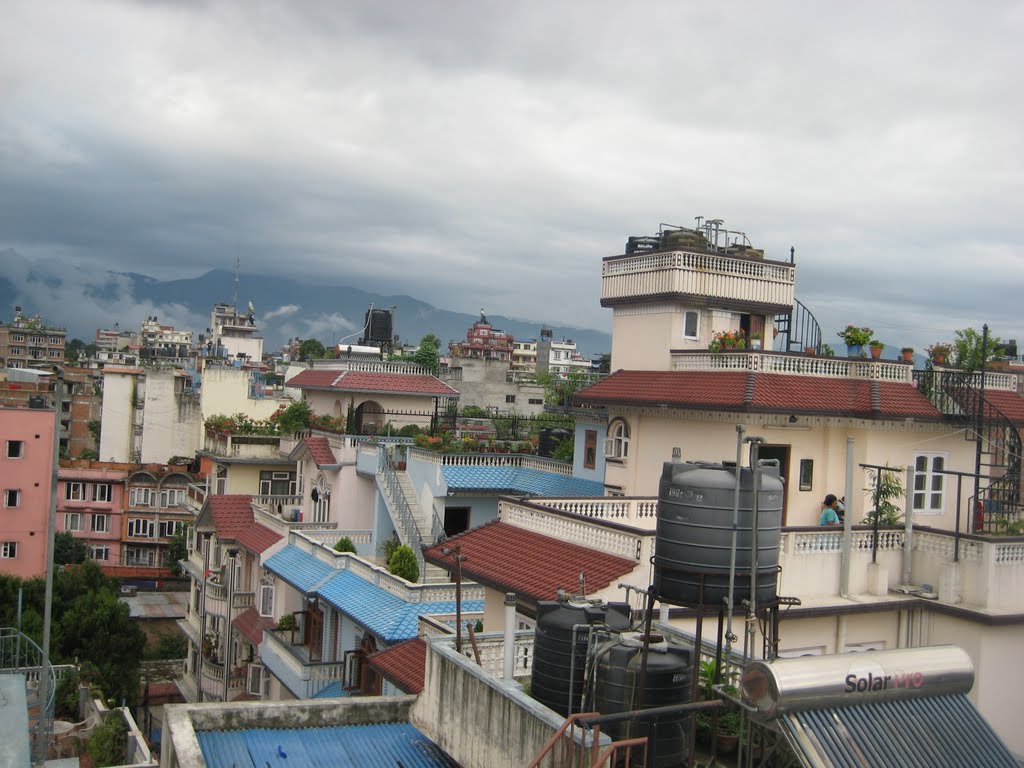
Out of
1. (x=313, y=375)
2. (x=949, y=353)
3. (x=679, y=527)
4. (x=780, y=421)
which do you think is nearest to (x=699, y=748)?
(x=679, y=527)

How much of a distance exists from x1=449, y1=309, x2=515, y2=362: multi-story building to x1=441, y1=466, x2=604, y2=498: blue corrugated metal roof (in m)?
114

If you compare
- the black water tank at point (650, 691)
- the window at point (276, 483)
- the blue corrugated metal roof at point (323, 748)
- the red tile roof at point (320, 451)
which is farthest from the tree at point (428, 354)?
the black water tank at point (650, 691)

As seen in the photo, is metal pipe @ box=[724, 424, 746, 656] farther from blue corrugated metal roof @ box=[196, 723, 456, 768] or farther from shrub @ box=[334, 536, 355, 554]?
shrub @ box=[334, 536, 355, 554]

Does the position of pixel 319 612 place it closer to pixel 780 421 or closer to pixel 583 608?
pixel 780 421

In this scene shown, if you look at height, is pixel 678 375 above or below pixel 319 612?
above

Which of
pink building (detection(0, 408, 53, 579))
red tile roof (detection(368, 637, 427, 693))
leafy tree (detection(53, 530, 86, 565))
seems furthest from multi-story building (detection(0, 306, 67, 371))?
red tile roof (detection(368, 637, 427, 693))

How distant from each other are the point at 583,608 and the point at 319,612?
71.6ft

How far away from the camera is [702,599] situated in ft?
39.3

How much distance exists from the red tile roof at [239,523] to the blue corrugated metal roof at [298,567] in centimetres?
332

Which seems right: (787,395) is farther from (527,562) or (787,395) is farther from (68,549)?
(68,549)

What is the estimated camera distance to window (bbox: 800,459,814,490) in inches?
1123

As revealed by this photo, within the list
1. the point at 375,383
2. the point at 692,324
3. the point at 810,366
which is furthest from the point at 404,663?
the point at 375,383

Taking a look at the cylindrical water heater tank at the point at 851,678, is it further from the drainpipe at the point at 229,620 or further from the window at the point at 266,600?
the drainpipe at the point at 229,620

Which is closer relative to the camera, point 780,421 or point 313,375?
point 780,421
